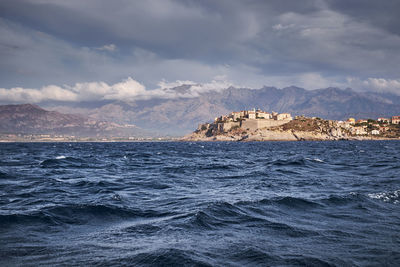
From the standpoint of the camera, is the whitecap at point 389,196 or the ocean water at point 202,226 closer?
the ocean water at point 202,226

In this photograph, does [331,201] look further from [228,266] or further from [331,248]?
[228,266]

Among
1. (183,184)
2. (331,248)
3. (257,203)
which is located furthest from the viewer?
(183,184)

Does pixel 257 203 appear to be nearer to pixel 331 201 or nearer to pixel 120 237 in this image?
pixel 331 201

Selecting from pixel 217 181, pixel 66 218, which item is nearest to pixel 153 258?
pixel 66 218

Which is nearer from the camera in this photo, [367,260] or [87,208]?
[367,260]

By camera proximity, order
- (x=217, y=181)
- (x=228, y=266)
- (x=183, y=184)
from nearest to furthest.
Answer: (x=228, y=266), (x=183, y=184), (x=217, y=181)

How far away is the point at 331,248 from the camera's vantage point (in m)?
8.57

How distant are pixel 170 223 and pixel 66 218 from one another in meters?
4.74

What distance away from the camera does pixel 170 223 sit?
37.6 ft

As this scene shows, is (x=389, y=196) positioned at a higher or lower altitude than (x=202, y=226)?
higher

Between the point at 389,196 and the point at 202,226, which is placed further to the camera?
the point at 389,196

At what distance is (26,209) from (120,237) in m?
6.94

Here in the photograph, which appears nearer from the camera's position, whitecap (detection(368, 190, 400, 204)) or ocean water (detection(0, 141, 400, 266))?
ocean water (detection(0, 141, 400, 266))

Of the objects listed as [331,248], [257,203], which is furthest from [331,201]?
[331,248]
